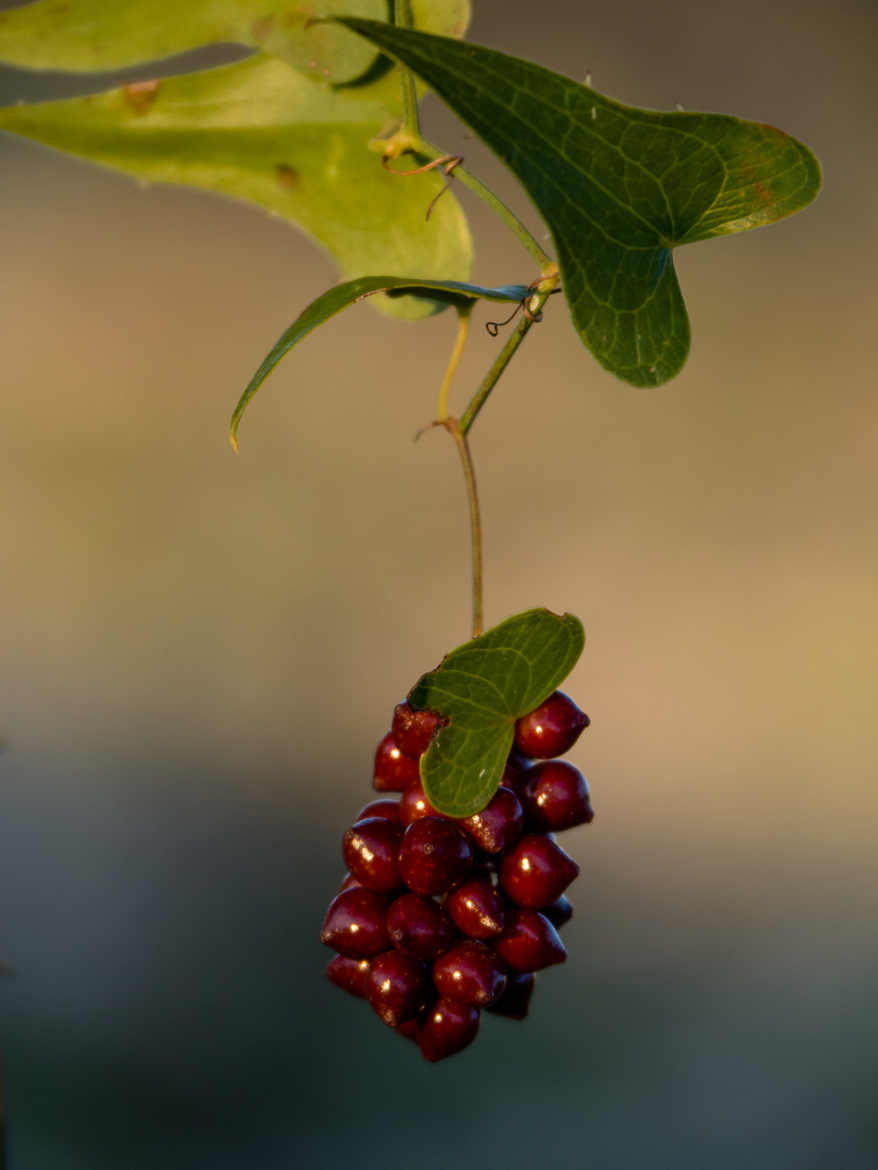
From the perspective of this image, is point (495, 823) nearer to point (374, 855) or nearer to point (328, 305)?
point (374, 855)

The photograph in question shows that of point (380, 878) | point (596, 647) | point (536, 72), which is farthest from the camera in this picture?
point (596, 647)

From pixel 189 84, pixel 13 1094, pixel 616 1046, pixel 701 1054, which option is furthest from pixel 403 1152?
pixel 189 84

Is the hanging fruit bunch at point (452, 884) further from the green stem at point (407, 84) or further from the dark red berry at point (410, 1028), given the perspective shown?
the green stem at point (407, 84)

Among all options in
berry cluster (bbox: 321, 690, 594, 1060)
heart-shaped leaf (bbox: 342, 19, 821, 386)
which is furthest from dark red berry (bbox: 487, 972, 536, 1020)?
heart-shaped leaf (bbox: 342, 19, 821, 386)

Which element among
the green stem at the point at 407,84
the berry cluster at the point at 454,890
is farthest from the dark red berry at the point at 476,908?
the green stem at the point at 407,84

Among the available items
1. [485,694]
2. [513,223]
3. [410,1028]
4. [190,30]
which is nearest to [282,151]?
[190,30]

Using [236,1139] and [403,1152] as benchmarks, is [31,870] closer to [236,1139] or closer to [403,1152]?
[236,1139]

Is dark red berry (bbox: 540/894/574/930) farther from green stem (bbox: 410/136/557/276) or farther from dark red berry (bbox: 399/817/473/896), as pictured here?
green stem (bbox: 410/136/557/276)
